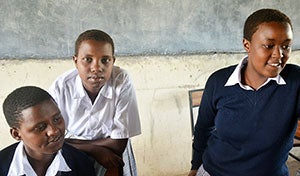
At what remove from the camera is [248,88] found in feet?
4.17

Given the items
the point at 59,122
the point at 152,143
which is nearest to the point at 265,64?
the point at 59,122

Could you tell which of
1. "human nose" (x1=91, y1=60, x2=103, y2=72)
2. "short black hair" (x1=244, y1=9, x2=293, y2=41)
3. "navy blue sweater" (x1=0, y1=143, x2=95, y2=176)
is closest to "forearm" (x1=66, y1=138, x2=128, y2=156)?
"navy blue sweater" (x1=0, y1=143, x2=95, y2=176)

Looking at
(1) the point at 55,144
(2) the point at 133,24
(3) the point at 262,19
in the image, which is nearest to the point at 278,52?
(3) the point at 262,19

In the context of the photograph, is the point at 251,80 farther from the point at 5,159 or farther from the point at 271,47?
the point at 5,159

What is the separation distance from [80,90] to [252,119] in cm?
78

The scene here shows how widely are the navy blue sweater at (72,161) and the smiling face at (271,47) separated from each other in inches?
29.7

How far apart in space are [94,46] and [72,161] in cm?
50

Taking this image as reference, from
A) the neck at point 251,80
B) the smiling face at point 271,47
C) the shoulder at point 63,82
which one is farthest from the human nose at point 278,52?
the shoulder at point 63,82

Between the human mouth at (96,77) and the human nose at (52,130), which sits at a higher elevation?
the human mouth at (96,77)

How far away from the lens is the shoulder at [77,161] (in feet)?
4.30

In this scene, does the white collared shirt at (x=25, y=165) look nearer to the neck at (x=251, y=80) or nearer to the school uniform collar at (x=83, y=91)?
the school uniform collar at (x=83, y=91)

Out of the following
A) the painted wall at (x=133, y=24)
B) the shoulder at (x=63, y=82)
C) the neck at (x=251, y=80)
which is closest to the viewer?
the neck at (x=251, y=80)

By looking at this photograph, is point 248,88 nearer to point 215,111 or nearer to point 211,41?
point 215,111

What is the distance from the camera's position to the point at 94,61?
150cm
